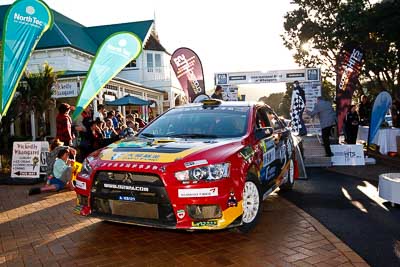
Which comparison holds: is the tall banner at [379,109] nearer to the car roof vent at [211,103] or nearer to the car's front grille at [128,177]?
the car roof vent at [211,103]

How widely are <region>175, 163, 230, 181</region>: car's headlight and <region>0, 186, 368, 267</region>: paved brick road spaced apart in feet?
2.61

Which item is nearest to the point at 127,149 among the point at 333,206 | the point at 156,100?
the point at 333,206

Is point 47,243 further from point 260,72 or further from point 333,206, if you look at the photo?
point 260,72

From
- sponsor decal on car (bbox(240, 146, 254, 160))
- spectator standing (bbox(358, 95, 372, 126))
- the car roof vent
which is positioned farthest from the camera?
spectator standing (bbox(358, 95, 372, 126))

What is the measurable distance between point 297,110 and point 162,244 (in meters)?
13.1

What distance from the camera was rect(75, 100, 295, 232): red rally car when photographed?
3.75 metres

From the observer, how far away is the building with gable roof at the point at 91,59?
1812 centimetres

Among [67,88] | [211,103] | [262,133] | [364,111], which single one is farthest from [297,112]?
[262,133]

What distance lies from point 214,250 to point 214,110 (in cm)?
215

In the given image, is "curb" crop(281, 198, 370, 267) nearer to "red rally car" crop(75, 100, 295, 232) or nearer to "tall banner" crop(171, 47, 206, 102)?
"red rally car" crop(75, 100, 295, 232)

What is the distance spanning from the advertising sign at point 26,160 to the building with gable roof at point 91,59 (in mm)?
8109

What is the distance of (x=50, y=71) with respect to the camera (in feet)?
41.8

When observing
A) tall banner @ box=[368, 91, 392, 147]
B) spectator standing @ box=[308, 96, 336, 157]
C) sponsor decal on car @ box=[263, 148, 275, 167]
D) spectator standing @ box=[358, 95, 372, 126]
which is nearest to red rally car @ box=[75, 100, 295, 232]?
sponsor decal on car @ box=[263, 148, 275, 167]

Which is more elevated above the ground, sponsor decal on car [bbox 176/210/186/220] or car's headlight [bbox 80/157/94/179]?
car's headlight [bbox 80/157/94/179]
